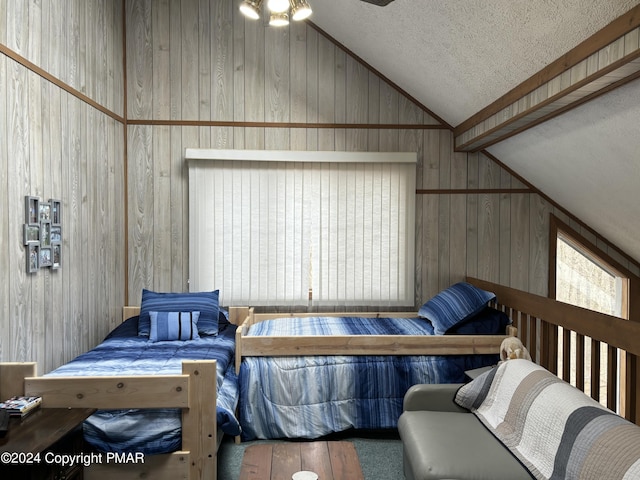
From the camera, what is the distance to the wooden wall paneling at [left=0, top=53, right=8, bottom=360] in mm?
2537

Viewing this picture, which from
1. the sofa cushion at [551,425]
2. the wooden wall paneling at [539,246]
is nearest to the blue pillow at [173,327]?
the sofa cushion at [551,425]

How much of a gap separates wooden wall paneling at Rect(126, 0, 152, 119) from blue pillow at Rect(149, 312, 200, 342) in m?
1.69

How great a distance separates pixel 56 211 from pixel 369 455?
2295mm

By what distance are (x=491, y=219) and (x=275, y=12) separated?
2.58 m


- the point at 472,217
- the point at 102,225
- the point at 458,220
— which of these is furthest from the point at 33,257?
the point at 472,217

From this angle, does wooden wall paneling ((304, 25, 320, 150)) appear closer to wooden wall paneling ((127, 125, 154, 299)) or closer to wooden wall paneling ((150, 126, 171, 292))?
wooden wall paneling ((150, 126, 171, 292))

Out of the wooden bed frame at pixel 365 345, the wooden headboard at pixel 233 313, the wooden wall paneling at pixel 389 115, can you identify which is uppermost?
the wooden wall paneling at pixel 389 115

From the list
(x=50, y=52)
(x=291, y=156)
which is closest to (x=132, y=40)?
(x=50, y=52)

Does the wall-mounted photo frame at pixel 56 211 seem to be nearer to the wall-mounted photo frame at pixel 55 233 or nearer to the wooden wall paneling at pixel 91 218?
the wall-mounted photo frame at pixel 55 233

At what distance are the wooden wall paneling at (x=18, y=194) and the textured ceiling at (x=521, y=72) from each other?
204 cm

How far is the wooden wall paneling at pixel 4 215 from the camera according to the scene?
254 cm

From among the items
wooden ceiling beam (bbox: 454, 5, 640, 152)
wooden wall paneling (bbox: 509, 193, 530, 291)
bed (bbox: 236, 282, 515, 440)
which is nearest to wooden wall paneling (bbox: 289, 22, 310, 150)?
wooden ceiling beam (bbox: 454, 5, 640, 152)

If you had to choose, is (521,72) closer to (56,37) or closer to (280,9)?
(280,9)

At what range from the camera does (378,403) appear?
3.28 metres
